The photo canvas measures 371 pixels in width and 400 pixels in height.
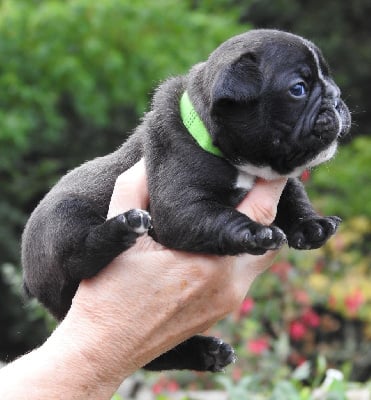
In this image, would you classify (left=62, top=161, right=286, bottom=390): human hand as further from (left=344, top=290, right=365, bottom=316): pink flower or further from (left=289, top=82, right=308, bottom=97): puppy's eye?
(left=344, top=290, right=365, bottom=316): pink flower

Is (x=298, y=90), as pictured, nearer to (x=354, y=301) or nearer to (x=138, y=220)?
(x=138, y=220)

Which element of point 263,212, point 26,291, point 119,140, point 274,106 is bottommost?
point 119,140

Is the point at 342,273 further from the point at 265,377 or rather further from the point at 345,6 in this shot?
the point at 345,6

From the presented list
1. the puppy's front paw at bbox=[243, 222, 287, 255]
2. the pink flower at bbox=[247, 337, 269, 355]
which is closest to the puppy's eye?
the puppy's front paw at bbox=[243, 222, 287, 255]

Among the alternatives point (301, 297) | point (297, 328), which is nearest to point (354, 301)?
point (301, 297)

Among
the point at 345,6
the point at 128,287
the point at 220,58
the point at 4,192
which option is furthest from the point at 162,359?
the point at 345,6

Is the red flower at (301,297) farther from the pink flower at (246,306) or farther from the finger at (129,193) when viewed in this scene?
the finger at (129,193)
